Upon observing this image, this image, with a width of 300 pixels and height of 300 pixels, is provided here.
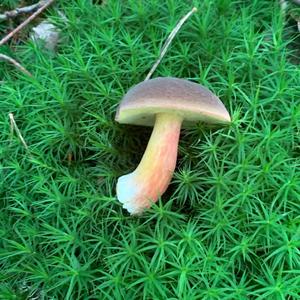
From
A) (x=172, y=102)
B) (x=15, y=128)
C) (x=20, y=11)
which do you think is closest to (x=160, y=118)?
(x=172, y=102)

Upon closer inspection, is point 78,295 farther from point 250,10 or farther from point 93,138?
point 250,10

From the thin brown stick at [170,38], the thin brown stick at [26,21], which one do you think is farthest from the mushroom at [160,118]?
the thin brown stick at [26,21]

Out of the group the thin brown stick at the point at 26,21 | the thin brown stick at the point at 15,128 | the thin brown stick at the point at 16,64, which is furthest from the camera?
the thin brown stick at the point at 26,21

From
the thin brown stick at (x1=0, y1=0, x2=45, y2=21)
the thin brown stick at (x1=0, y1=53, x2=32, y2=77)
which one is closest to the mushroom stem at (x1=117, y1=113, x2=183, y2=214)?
the thin brown stick at (x1=0, y1=53, x2=32, y2=77)

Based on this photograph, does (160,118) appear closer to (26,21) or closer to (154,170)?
(154,170)

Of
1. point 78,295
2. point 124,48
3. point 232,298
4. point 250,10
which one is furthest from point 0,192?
point 250,10

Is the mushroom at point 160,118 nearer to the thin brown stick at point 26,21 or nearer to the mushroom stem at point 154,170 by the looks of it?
the mushroom stem at point 154,170
